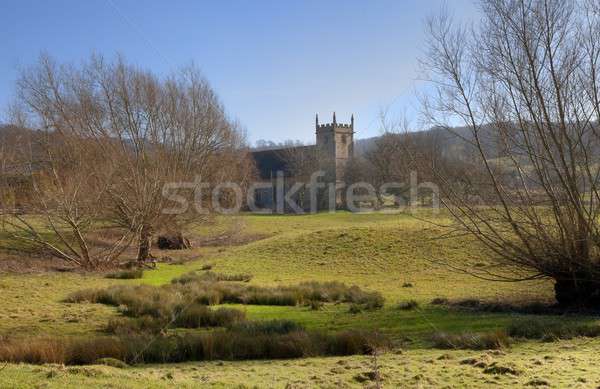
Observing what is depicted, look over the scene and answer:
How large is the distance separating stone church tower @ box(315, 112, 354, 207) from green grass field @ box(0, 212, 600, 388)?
1825 inches

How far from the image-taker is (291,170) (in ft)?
279

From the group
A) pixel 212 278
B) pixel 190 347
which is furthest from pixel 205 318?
pixel 212 278

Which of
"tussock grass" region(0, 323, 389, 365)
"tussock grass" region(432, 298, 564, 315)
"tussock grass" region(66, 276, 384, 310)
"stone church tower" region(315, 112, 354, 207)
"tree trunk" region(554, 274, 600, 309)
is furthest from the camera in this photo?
"stone church tower" region(315, 112, 354, 207)

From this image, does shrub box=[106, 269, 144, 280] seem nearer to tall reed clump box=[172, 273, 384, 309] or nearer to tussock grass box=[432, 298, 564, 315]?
tall reed clump box=[172, 273, 384, 309]

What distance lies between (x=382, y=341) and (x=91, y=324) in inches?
279

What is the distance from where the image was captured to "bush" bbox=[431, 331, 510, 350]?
35.5 ft

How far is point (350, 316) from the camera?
15398 mm

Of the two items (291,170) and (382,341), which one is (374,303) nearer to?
(382,341)

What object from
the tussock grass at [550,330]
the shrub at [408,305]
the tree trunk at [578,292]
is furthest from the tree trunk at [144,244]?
the tussock grass at [550,330]

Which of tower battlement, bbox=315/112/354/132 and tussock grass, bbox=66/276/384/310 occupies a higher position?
tower battlement, bbox=315/112/354/132

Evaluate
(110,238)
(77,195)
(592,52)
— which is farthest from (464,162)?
(110,238)

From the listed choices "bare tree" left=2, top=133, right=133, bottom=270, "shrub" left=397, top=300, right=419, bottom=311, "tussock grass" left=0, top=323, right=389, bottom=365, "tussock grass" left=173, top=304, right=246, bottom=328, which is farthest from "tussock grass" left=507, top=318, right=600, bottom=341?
"bare tree" left=2, top=133, right=133, bottom=270

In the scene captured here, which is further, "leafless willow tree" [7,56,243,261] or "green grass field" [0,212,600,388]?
"leafless willow tree" [7,56,243,261]

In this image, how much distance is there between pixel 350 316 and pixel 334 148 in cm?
7838
